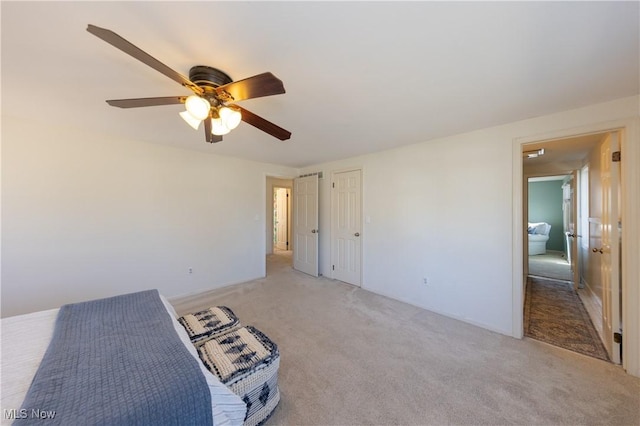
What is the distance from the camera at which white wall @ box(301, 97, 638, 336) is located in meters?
2.40

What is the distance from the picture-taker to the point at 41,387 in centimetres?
91

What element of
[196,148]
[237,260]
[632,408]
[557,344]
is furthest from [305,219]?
[632,408]

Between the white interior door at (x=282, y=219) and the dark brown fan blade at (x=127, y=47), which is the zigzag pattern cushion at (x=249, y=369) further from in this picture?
the white interior door at (x=282, y=219)

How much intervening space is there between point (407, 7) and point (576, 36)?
979 millimetres

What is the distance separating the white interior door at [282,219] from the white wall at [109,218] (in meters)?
3.47

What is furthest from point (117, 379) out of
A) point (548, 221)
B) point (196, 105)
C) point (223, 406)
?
point (548, 221)

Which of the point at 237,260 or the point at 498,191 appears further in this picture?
the point at 237,260

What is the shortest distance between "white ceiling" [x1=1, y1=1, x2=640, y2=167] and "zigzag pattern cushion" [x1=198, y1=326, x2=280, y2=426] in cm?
186

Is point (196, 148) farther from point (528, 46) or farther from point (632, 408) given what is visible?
point (632, 408)

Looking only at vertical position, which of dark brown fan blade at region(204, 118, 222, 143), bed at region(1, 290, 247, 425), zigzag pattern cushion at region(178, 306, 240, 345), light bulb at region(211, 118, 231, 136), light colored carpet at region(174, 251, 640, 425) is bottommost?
light colored carpet at region(174, 251, 640, 425)

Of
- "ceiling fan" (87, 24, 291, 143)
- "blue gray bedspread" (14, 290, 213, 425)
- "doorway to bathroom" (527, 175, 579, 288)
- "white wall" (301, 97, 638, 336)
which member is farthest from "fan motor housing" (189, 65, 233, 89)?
"doorway to bathroom" (527, 175, 579, 288)

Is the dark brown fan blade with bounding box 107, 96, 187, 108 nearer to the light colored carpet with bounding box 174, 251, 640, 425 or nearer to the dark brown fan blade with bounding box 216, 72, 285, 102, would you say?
the dark brown fan blade with bounding box 216, 72, 285, 102

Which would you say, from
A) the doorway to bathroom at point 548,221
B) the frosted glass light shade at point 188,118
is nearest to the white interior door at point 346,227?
the frosted glass light shade at point 188,118

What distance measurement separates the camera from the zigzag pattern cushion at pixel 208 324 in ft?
5.48
